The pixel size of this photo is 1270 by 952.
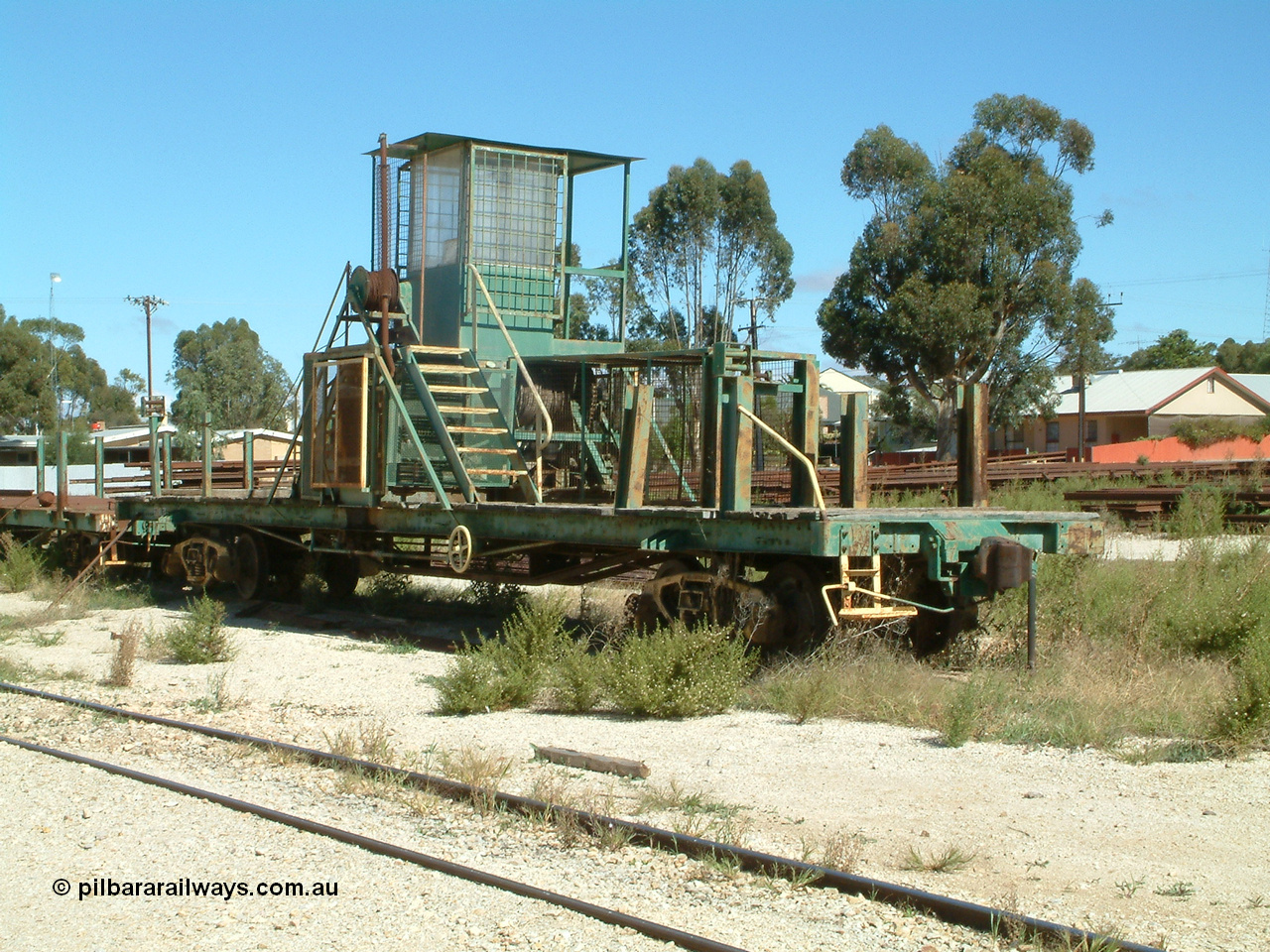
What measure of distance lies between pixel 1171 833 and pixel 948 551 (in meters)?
3.90

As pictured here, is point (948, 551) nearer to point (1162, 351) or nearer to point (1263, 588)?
point (1263, 588)

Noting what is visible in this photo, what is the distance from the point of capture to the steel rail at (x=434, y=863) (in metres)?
4.64

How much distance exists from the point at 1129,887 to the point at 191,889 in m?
3.87

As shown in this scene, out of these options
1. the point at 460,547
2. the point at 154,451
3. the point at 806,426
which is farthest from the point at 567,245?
the point at 154,451

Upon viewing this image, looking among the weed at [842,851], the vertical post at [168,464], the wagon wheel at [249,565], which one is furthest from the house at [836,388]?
the weed at [842,851]

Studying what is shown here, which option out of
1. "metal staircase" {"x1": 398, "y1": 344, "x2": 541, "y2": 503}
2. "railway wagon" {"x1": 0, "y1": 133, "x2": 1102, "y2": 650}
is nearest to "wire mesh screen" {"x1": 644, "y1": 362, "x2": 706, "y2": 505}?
"railway wagon" {"x1": 0, "y1": 133, "x2": 1102, "y2": 650}

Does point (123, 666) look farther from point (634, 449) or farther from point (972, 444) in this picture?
point (972, 444)

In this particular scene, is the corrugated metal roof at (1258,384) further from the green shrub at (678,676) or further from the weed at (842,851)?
the weed at (842,851)

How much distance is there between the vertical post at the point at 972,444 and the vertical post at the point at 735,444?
228cm

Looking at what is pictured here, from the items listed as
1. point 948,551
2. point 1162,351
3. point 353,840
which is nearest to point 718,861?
point 353,840

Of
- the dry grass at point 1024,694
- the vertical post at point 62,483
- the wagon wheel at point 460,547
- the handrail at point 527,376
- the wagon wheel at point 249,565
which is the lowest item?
the dry grass at point 1024,694

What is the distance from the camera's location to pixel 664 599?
1073 centimetres

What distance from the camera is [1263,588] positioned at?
1082 centimetres

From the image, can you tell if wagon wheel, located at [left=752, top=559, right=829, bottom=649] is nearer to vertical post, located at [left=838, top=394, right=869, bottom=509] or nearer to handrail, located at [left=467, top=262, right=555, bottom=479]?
vertical post, located at [left=838, top=394, right=869, bottom=509]
